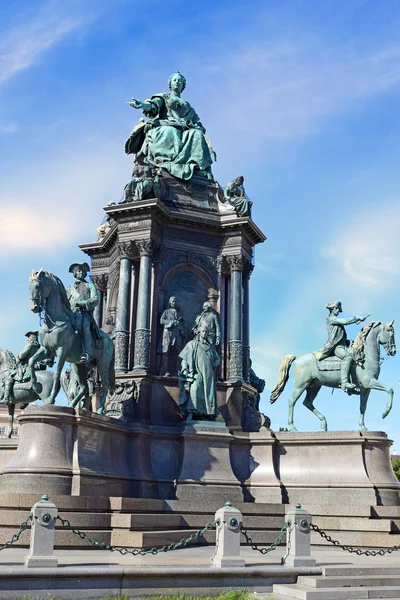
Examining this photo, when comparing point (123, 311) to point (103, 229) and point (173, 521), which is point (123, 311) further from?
point (173, 521)

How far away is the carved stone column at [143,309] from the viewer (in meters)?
23.8

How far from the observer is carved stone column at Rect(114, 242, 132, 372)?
945 inches

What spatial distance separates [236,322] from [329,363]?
3705 millimetres

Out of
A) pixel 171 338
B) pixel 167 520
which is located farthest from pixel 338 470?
pixel 171 338

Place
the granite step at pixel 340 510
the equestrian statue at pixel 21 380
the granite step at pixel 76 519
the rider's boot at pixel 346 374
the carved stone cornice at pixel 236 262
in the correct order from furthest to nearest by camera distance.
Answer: the carved stone cornice at pixel 236 262 < the equestrian statue at pixel 21 380 < the rider's boot at pixel 346 374 < the granite step at pixel 340 510 < the granite step at pixel 76 519

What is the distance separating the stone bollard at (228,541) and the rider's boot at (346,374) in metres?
10.9

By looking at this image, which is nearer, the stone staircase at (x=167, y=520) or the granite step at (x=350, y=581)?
the granite step at (x=350, y=581)

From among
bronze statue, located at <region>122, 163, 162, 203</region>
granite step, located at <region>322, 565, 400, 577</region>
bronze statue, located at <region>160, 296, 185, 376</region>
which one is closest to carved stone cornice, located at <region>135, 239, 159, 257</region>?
bronze statue, located at <region>122, 163, 162, 203</region>

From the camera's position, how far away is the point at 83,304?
21156 mm

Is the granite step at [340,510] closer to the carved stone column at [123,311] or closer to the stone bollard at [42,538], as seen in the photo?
the carved stone column at [123,311]

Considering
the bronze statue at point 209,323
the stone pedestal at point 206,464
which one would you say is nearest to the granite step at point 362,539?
the stone pedestal at point 206,464

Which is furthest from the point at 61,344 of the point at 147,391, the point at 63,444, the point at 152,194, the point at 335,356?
the point at 335,356

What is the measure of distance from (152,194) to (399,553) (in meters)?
14.1

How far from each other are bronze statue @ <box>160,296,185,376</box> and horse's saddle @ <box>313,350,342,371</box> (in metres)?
4.64
